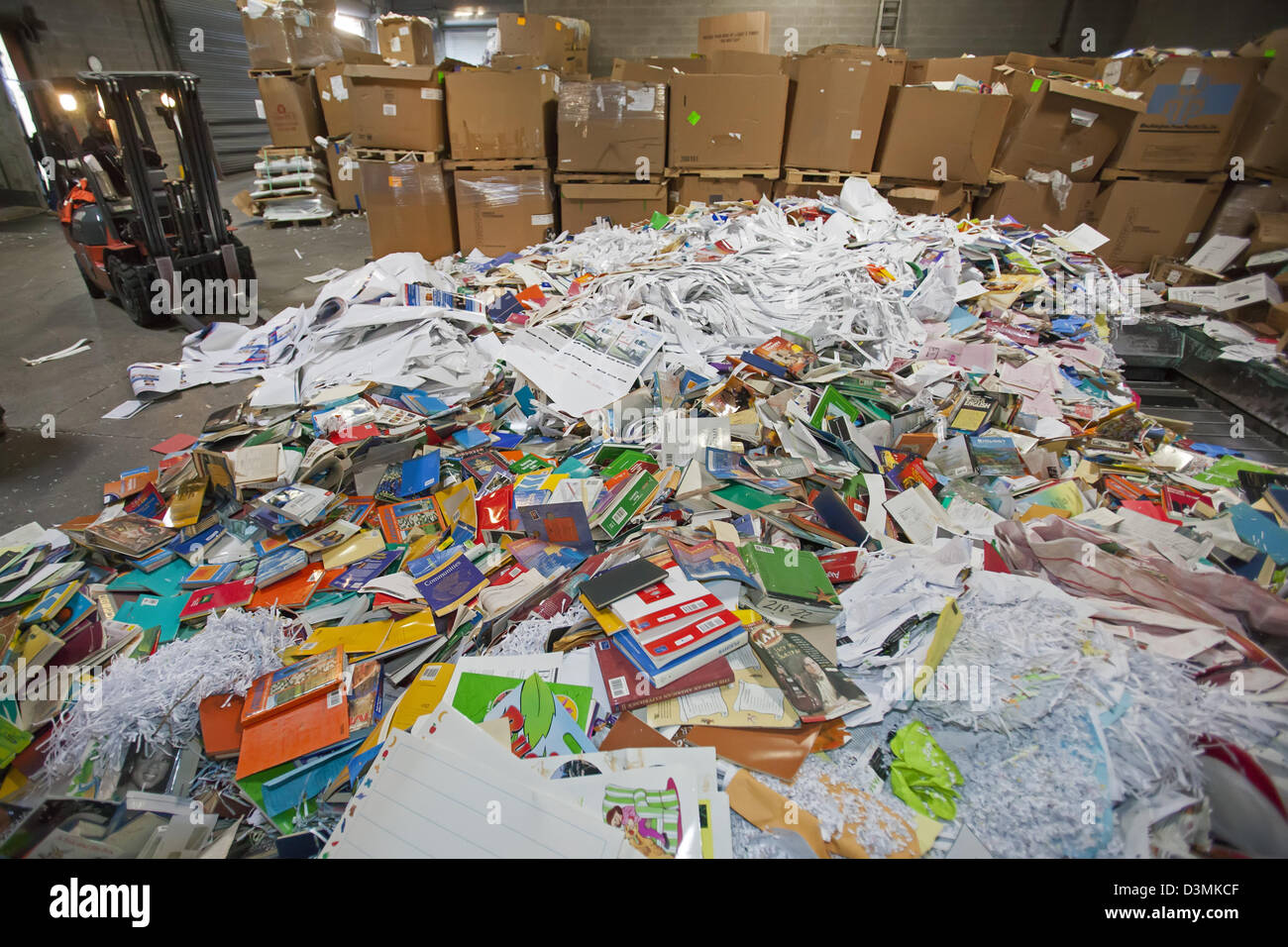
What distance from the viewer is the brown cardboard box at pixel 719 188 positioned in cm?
476

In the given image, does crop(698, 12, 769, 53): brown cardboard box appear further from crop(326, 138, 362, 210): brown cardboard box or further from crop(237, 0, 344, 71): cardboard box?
crop(237, 0, 344, 71): cardboard box

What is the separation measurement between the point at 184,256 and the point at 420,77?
2189 mm

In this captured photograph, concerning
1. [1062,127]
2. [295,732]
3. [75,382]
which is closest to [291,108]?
[75,382]

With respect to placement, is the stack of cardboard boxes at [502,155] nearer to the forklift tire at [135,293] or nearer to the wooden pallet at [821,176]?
the wooden pallet at [821,176]

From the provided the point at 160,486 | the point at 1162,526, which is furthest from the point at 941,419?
the point at 160,486

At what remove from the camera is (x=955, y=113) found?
4.23 meters

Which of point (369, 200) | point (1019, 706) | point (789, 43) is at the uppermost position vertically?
point (789, 43)

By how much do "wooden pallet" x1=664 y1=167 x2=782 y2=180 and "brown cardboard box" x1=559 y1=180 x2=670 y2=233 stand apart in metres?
0.14

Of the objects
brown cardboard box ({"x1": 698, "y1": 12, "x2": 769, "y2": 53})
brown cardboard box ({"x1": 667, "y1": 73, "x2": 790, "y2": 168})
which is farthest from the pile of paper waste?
brown cardboard box ({"x1": 698, "y1": 12, "x2": 769, "y2": 53})

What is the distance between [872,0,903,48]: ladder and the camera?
7.06 meters

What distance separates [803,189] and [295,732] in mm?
5074

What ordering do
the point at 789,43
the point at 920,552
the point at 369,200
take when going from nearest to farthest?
the point at 920,552 → the point at 369,200 → the point at 789,43

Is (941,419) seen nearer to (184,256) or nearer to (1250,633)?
(1250,633)

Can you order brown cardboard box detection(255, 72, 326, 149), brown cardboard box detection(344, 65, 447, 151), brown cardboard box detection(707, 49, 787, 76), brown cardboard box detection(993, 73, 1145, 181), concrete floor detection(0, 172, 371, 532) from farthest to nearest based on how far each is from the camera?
brown cardboard box detection(255, 72, 326, 149) < brown cardboard box detection(707, 49, 787, 76) < brown cardboard box detection(344, 65, 447, 151) < brown cardboard box detection(993, 73, 1145, 181) < concrete floor detection(0, 172, 371, 532)
